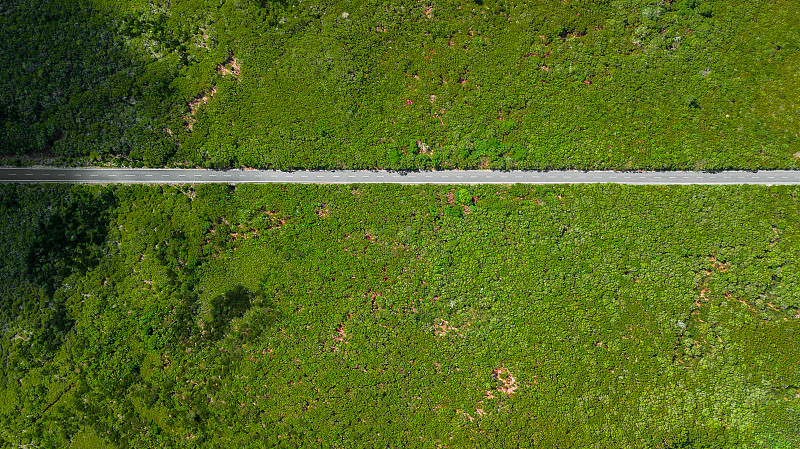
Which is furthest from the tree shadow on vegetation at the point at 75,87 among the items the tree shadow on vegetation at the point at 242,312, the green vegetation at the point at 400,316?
the tree shadow on vegetation at the point at 242,312

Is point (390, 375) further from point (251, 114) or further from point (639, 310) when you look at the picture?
point (251, 114)

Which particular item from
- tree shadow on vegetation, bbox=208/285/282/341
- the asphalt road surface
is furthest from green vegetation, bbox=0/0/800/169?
tree shadow on vegetation, bbox=208/285/282/341

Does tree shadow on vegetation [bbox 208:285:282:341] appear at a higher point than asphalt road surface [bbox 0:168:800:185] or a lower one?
lower

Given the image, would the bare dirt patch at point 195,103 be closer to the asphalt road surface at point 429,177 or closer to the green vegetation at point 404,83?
the green vegetation at point 404,83

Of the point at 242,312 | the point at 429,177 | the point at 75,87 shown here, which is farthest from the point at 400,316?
the point at 75,87

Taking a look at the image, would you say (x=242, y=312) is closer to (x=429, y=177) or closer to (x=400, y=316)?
(x=400, y=316)

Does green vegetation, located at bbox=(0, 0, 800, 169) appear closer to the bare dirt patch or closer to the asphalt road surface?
the bare dirt patch

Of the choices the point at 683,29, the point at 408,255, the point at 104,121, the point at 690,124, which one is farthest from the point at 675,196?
the point at 104,121
